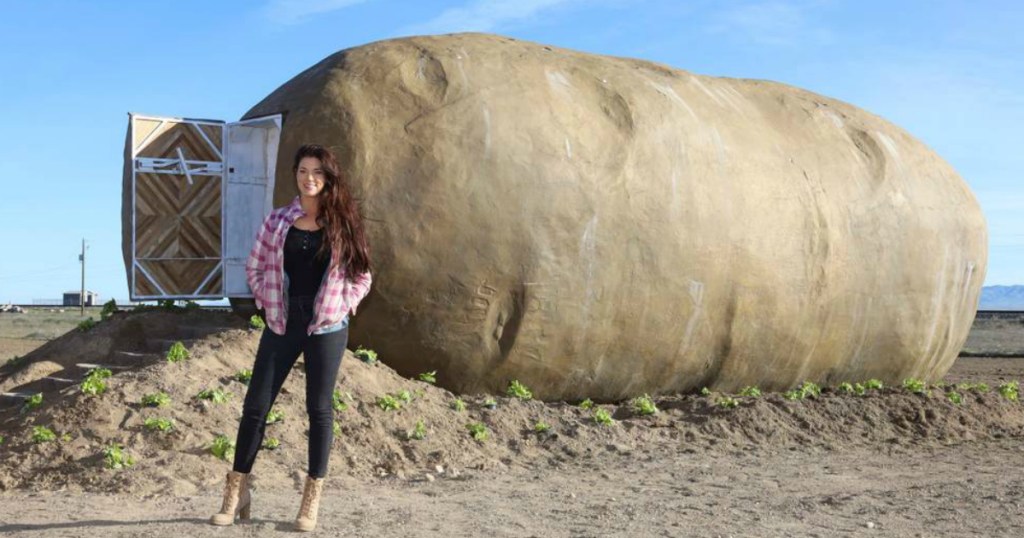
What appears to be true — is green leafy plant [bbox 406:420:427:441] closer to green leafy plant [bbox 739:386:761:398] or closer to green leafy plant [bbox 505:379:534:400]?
green leafy plant [bbox 505:379:534:400]

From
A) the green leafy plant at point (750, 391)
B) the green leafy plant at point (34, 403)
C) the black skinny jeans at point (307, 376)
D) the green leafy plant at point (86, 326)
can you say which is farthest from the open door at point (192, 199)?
the black skinny jeans at point (307, 376)

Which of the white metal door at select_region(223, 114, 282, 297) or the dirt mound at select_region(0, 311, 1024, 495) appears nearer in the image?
the dirt mound at select_region(0, 311, 1024, 495)

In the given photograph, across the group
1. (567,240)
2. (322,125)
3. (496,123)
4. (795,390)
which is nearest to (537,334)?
(567,240)

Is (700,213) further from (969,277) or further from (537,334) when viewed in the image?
(969,277)

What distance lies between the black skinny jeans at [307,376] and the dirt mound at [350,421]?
171 centimetres

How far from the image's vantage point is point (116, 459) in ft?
24.6

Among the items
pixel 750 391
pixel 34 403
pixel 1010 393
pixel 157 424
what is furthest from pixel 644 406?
pixel 34 403

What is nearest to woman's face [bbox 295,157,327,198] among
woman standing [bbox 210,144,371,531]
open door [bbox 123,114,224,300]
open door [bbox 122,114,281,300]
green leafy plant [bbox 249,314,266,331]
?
woman standing [bbox 210,144,371,531]

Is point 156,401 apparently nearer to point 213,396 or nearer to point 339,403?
point 213,396

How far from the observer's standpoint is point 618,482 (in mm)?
8172

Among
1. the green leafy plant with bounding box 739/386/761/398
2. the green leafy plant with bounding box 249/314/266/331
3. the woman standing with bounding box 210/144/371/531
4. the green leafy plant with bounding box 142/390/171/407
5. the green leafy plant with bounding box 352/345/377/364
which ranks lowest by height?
the green leafy plant with bounding box 739/386/761/398

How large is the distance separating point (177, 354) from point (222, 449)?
1589 mm

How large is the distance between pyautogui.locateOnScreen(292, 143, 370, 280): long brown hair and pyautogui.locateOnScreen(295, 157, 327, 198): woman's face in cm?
2

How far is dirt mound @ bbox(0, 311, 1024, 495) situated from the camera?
25.3ft
